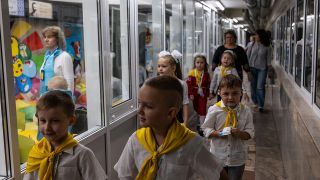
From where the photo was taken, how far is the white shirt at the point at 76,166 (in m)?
1.73

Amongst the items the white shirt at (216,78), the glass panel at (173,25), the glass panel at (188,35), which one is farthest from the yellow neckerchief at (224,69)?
the glass panel at (188,35)

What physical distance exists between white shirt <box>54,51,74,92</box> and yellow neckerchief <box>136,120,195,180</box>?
5.94 feet

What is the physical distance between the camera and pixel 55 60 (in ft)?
10.7

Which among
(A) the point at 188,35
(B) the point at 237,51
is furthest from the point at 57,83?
(A) the point at 188,35

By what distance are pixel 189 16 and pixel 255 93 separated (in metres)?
2.06

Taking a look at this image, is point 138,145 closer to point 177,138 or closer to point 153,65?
point 177,138

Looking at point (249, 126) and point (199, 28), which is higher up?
point (199, 28)

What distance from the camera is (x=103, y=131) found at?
3338mm

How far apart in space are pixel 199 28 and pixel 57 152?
26.6 feet

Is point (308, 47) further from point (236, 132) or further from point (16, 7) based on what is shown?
point (16, 7)

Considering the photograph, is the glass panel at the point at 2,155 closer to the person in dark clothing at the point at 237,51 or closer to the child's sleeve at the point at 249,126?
the child's sleeve at the point at 249,126

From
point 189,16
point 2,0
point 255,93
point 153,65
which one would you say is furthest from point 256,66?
point 2,0

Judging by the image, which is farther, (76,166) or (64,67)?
(64,67)

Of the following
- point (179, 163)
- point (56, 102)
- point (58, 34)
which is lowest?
point (179, 163)
